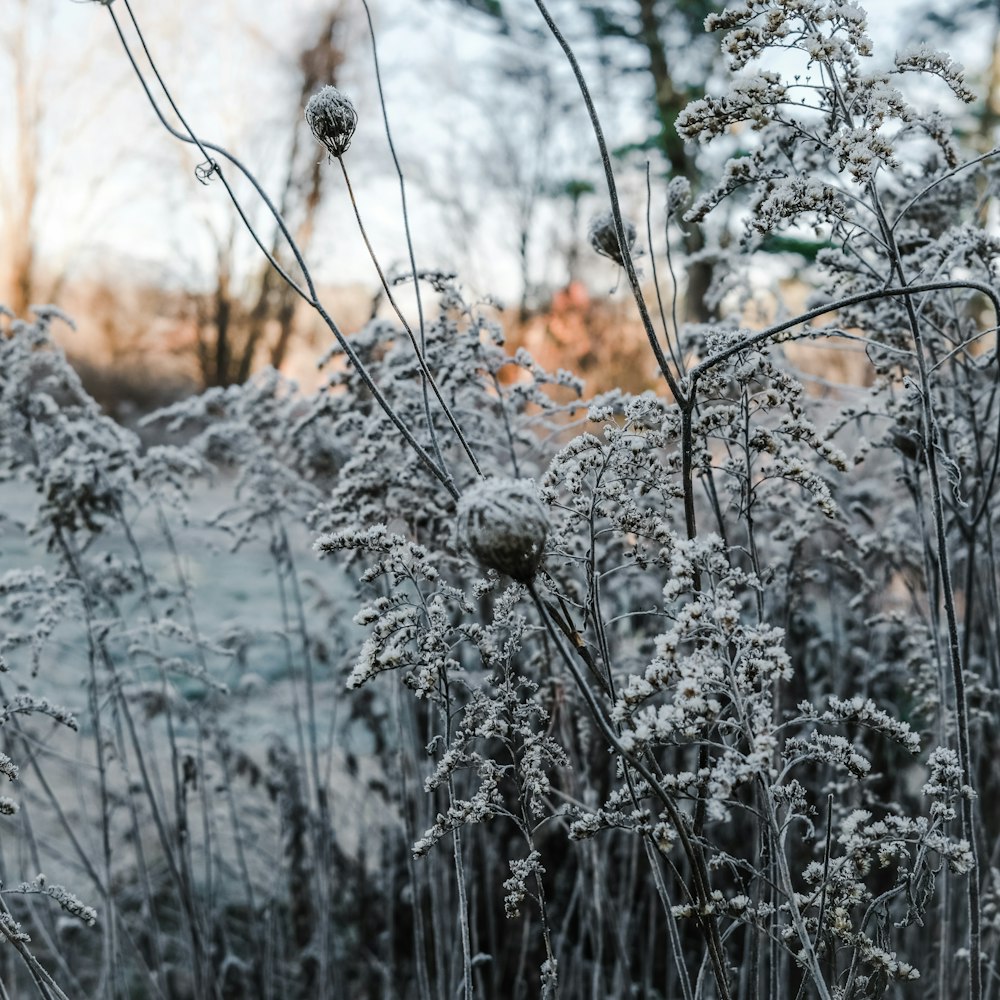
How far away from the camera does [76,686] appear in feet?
14.1

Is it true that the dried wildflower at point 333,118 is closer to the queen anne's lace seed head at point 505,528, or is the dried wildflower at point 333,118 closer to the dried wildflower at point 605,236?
the dried wildflower at point 605,236

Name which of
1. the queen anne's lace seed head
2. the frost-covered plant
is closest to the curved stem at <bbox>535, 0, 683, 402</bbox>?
the frost-covered plant

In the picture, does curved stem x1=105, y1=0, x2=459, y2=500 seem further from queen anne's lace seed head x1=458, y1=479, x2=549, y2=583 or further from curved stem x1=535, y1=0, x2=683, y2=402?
curved stem x1=535, y1=0, x2=683, y2=402

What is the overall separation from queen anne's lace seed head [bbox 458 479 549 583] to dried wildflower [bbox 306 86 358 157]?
62cm

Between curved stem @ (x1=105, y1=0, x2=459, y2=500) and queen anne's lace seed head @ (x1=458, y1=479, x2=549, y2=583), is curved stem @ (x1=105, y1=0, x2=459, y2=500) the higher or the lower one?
the higher one

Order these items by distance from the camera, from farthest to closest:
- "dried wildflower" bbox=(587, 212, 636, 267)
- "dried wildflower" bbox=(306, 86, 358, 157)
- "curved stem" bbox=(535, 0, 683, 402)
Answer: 1. "dried wildflower" bbox=(587, 212, 636, 267)
2. "dried wildflower" bbox=(306, 86, 358, 157)
3. "curved stem" bbox=(535, 0, 683, 402)

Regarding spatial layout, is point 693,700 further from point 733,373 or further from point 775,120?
point 775,120

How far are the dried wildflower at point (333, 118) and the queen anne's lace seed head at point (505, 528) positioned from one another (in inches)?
24.4

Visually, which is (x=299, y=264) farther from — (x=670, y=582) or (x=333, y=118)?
(x=670, y=582)

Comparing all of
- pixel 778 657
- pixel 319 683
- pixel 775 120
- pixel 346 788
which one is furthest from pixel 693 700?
pixel 319 683

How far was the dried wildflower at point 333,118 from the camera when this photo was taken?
4.25 ft

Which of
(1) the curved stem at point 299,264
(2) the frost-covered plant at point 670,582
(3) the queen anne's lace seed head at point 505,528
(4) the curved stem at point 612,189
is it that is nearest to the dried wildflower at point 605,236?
(2) the frost-covered plant at point 670,582

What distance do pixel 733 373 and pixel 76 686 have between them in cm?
388

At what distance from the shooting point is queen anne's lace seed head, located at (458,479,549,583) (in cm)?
95
